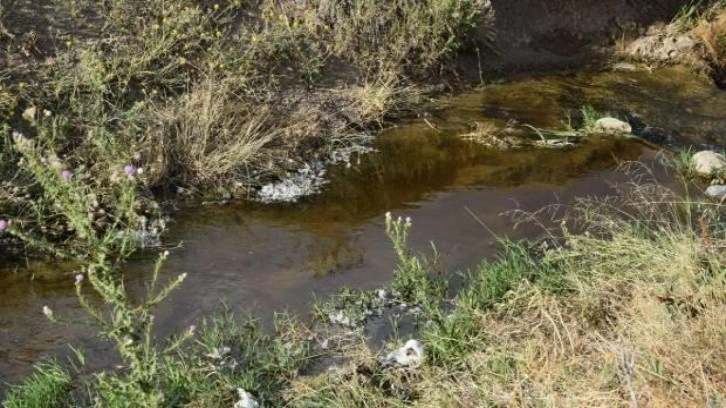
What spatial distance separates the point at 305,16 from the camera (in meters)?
8.16

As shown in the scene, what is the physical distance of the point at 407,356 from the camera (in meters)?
4.07

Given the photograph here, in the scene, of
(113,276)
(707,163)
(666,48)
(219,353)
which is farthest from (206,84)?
(666,48)

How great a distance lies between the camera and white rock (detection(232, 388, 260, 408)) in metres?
3.71

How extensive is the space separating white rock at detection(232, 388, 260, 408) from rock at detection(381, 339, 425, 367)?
0.71 meters

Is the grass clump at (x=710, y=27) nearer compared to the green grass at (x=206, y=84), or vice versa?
the green grass at (x=206, y=84)

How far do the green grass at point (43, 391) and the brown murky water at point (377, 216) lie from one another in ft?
0.94

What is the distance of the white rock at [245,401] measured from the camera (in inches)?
146

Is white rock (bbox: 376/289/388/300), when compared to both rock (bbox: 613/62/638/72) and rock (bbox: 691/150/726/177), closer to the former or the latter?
rock (bbox: 691/150/726/177)

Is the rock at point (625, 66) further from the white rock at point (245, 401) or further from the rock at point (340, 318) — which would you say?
the white rock at point (245, 401)

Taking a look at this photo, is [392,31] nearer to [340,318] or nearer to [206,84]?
[206,84]

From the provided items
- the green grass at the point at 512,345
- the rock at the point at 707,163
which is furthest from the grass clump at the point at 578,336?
the rock at the point at 707,163

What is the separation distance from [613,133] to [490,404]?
4528 mm

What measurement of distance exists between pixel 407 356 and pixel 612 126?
13.8 feet

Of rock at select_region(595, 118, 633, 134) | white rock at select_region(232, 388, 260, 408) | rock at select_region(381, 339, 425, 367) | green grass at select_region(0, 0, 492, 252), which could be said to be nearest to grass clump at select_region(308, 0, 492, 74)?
green grass at select_region(0, 0, 492, 252)
